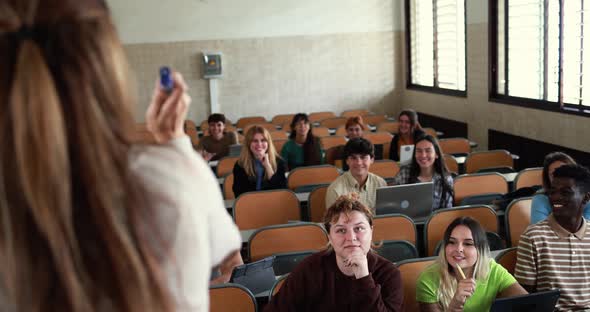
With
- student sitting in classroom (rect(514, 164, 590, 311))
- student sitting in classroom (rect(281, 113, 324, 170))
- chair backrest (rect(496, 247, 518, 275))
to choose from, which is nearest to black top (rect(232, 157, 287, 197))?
student sitting in classroom (rect(281, 113, 324, 170))

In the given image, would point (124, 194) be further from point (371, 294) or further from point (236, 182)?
point (236, 182)

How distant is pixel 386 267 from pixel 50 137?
270 cm

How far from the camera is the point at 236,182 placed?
643 centimetres

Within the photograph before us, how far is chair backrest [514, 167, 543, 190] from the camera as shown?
6102 mm

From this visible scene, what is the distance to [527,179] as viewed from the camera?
615cm

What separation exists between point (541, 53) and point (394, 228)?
4.89 metres

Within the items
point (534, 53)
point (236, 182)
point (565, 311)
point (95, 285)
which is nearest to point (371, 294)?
point (565, 311)

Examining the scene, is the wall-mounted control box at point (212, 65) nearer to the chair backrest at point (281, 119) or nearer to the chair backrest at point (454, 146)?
the chair backrest at point (281, 119)

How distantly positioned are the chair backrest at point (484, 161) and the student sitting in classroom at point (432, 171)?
1508mm

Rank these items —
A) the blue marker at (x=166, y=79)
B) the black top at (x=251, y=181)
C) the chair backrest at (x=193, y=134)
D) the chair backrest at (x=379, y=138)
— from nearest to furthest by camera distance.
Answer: the blue marker at (x=166, y=79) → the black top at (x=251, y=181) → the chair backrest at (x=379, y=138) → the chair backrest at (x=193, y=134)

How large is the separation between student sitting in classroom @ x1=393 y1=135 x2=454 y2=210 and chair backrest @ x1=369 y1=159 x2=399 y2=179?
36.4 inches

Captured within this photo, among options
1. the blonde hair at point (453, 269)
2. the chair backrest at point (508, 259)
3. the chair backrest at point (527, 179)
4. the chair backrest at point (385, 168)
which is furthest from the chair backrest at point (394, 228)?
the chair backrest at point (385, 168)

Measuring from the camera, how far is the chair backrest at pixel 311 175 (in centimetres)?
662

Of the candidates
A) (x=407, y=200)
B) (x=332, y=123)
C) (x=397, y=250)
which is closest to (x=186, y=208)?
(x=397, y=250)
